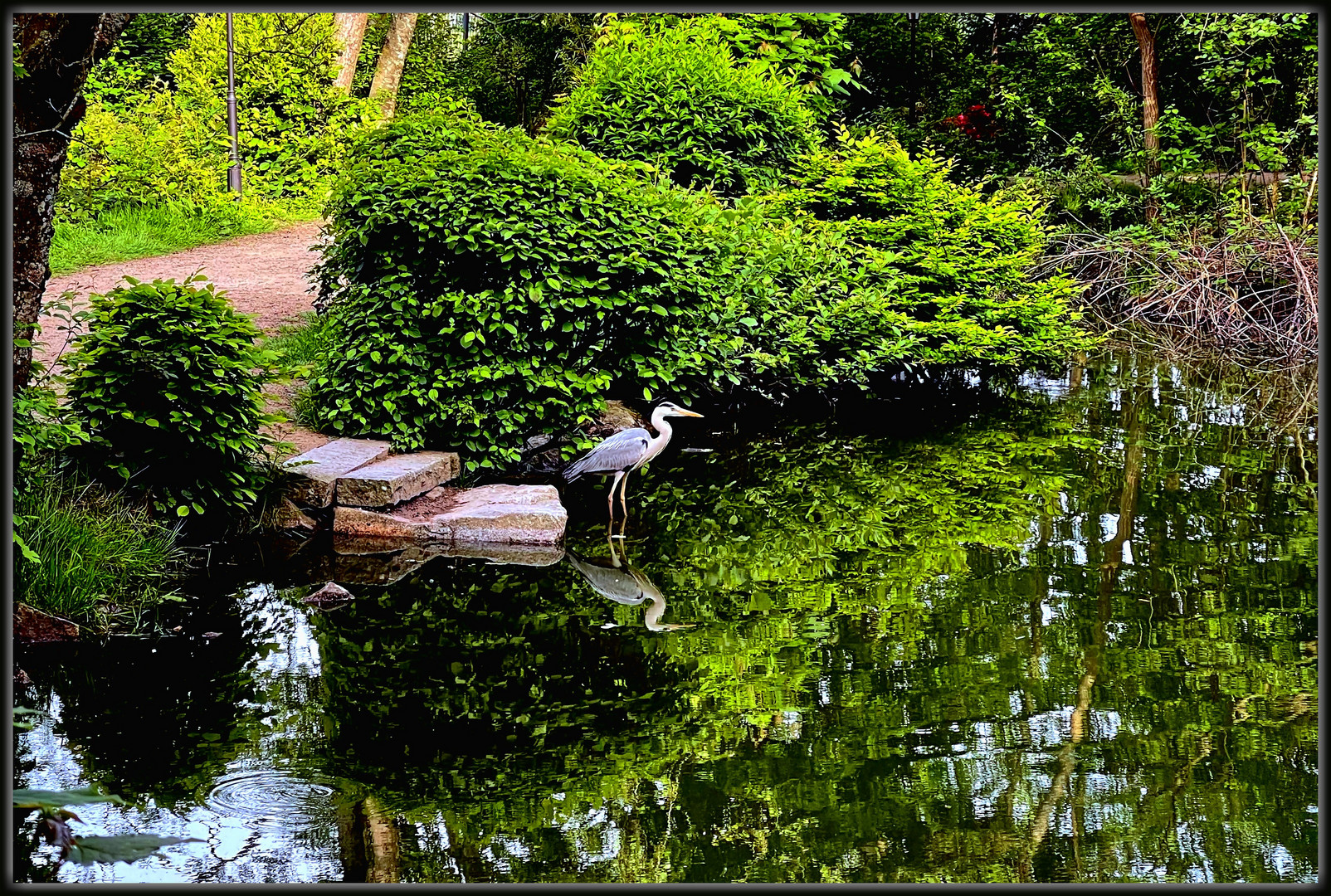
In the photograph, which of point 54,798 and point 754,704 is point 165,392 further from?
point 54,798

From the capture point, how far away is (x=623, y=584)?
19.9 ft

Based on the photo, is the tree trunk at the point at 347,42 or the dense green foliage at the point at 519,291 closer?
the dense green foliage at the point at 519,291

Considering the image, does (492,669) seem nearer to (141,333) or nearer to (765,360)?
(141,333)

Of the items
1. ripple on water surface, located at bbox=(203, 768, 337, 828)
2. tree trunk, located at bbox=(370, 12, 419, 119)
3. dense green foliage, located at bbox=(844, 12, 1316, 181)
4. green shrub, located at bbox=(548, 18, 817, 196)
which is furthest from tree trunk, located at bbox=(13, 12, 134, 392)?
tree trunk, located at bbox=(370, 12, 419, 119)

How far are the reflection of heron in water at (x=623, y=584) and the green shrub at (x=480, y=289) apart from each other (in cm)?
152

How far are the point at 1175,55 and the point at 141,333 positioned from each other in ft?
54.3

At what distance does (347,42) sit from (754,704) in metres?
19.3

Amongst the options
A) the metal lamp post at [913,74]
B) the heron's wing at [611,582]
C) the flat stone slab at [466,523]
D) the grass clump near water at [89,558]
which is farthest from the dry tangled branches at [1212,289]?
the grass clump near water at [89,558]

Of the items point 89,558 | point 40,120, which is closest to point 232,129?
point 40,120

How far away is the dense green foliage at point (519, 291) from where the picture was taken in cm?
768

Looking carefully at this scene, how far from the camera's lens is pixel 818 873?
3.33 m

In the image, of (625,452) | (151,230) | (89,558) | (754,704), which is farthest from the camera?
(151,230)

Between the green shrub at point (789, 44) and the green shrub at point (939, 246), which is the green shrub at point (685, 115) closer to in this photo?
the green shrub at point (939, 246)

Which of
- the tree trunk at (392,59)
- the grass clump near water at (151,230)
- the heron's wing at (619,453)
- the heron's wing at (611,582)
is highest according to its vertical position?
the tree trunk at (392,59)
